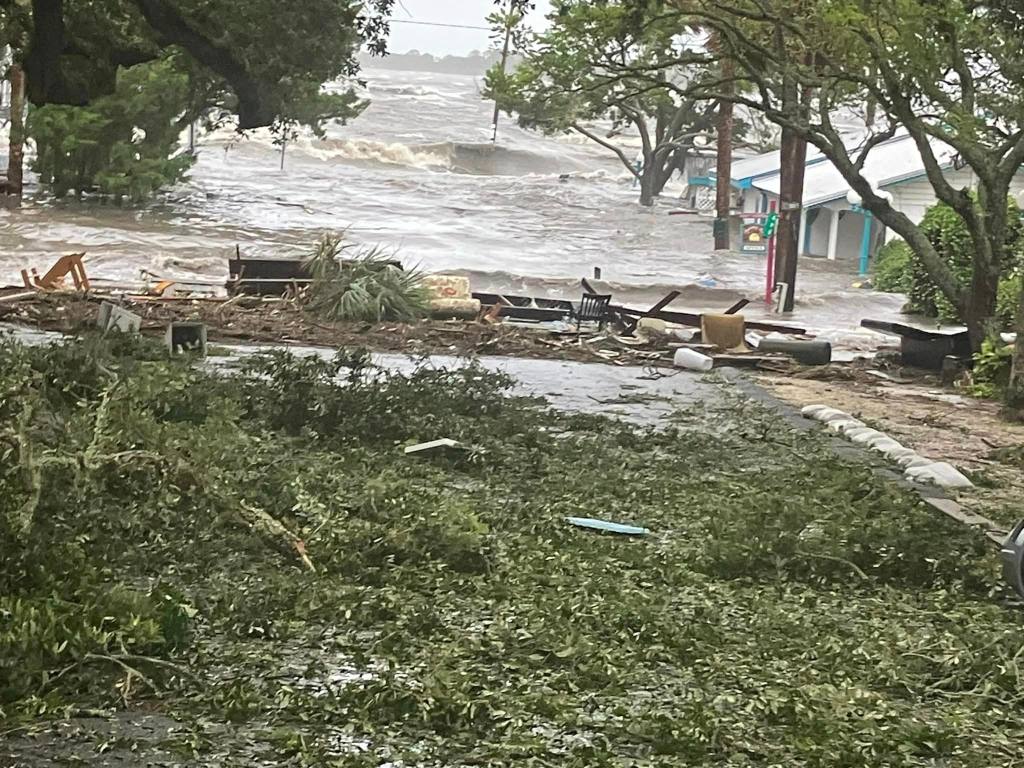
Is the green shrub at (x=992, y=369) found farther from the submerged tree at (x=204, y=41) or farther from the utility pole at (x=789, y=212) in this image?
the utility pole at (x=789, y=212)

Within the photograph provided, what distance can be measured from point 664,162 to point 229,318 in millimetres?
28589

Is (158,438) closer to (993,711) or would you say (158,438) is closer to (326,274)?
(993,711)

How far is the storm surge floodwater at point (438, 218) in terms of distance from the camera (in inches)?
1136

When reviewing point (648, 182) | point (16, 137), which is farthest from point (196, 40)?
point (648, 182)

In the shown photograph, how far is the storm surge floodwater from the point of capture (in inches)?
1136

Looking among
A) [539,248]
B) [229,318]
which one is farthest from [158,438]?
[539,248]

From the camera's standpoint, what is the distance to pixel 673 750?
12.0ft

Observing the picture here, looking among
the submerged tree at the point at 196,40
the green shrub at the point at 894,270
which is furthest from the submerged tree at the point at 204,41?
the green shrub at the point at 894,270

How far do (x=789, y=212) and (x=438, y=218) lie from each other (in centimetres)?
1412

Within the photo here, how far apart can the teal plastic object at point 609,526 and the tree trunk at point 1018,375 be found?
6.84 metres

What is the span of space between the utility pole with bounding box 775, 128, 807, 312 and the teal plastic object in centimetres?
1977

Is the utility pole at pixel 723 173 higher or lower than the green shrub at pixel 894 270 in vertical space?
higher

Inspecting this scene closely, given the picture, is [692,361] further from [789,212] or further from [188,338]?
[789,212]

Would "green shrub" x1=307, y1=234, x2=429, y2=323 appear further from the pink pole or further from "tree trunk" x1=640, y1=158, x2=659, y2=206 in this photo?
"tree trunk" x1=640, y1=158, x2=659, y2=206
